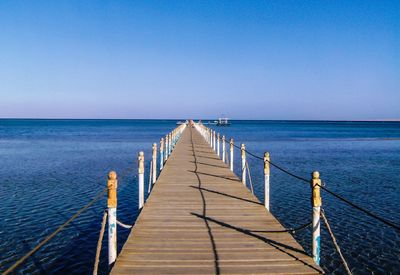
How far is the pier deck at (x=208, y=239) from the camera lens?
206 inches

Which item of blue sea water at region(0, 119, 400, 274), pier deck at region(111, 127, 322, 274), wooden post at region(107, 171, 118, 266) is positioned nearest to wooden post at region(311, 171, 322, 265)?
pier deck at region(111, 127, 322, 274)

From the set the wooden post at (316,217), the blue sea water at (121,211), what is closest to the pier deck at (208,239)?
the wooden post at (316,217)

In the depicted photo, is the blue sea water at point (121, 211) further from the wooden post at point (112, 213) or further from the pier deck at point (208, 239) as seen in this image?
the wooden post at point (112, 213)

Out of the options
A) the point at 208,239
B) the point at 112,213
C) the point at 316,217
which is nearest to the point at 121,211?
the point at 208,239

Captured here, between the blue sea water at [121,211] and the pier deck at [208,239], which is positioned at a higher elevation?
the pier deck at [208,239]

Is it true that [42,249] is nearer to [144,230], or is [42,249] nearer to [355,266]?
[144,230]

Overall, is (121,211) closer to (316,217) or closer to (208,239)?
(208,239)

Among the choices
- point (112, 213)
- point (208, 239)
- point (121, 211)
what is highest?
point (112, 213)

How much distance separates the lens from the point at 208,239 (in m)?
6.45

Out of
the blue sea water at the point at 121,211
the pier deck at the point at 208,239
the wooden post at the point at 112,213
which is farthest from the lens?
the blue sea water at the point at 121,211

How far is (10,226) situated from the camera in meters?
12.1

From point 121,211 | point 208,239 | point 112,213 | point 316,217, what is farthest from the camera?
point 121,211

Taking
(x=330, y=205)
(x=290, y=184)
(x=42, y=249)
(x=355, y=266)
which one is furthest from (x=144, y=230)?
(x=290, y=184)

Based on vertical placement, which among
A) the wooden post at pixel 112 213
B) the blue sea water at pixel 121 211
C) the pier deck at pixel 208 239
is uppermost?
the wooden post at pixel 112 213
